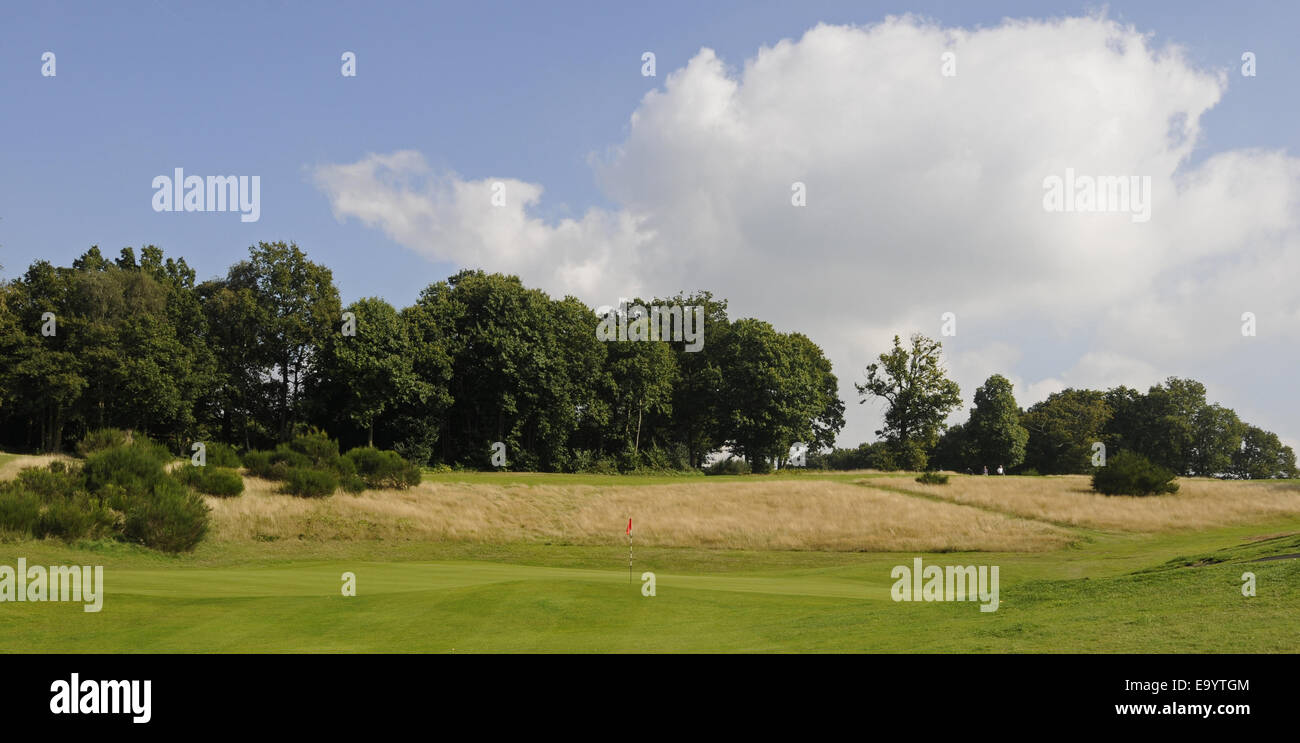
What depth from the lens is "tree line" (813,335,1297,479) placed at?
84.3 metres

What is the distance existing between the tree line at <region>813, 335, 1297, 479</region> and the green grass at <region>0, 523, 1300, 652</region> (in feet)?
209

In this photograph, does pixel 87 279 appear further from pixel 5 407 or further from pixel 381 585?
pixel 381 585

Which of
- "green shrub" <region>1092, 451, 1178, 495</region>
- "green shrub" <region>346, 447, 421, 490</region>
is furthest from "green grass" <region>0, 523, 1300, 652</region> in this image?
"green shrub" <region>1092, 451, 1178, 495</region>

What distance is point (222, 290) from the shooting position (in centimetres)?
6981

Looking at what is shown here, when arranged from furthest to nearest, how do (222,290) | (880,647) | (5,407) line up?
(222,290), (5,407), (880,647)

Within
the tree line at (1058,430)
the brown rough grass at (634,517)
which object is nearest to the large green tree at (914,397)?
the tree line at (1058,430)

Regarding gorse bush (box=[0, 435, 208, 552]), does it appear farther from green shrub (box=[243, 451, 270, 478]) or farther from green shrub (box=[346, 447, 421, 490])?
green shrub (box=[346, 447, 421, 490])

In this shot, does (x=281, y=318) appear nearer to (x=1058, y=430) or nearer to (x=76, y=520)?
(x=76, y=520)

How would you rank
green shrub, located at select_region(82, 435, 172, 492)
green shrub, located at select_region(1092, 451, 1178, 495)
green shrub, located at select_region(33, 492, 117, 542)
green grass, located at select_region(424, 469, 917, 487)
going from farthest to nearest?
1. green grass, located at select_region(424, 469, 917, 487)
2. green shrub, located at select_region(1092, 451, 1178, 495)
3. green shrub, located at select_region(82, 435, 172, 492)
4. green shrub, located at select_region(33, 492, 117, 542)

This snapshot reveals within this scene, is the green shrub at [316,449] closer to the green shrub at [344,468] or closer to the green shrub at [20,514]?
the green shrub at [344,468]

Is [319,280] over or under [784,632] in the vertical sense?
over
